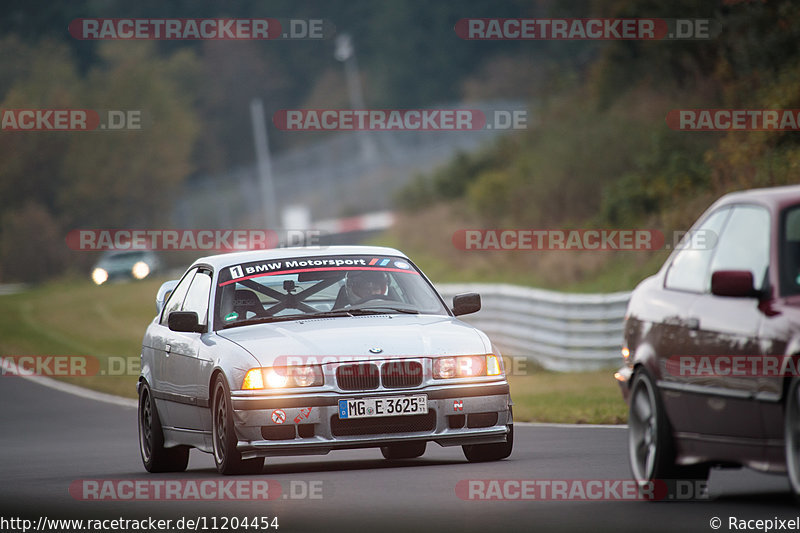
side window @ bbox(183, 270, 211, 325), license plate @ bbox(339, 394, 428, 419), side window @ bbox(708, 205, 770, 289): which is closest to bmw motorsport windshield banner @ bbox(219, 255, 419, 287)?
side window @ bbox(183, 270, 211, 325)

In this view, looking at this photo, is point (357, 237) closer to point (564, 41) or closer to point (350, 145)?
point (350, 145)

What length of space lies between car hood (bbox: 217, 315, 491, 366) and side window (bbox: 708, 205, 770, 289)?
3049 mm

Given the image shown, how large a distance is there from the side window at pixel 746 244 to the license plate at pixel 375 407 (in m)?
3.03

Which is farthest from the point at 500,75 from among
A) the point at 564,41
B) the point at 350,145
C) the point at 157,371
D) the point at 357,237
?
the point at 157,371

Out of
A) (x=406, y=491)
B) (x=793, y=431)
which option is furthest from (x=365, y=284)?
(x=793, y=431)

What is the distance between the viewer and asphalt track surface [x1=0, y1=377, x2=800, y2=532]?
29.0 ft

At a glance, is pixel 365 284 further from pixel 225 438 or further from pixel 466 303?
pixel 225 438

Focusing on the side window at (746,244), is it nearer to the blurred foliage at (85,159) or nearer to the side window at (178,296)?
the side window at (178,296)

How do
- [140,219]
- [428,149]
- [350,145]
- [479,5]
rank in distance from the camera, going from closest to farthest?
[428,149]
[350,145]
[140,219]
[479,5]

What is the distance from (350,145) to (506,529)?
7918cm

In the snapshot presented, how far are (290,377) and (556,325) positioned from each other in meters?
15.1

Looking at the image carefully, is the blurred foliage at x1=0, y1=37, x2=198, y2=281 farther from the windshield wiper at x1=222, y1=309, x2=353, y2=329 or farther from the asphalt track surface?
the windshield wiper at x1=222, y1=309, x2=353, y2=329

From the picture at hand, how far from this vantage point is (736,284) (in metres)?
8.32

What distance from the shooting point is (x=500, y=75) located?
107938 millimetres
